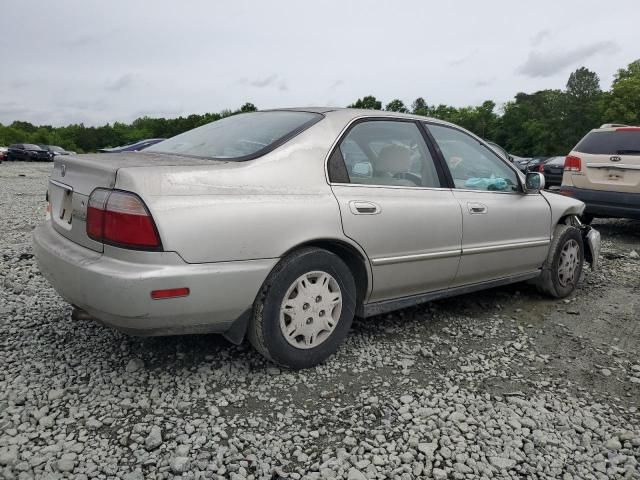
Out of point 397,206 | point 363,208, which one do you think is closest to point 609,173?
point 397,206

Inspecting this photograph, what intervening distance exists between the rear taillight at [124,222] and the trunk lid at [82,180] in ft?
0.22

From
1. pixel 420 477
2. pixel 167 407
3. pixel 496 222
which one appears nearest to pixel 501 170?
pixel 496 222

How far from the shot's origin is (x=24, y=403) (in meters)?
2.49

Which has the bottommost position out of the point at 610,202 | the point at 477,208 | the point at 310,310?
the point at 310,310

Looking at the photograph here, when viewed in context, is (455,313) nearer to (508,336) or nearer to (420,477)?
(508,336)

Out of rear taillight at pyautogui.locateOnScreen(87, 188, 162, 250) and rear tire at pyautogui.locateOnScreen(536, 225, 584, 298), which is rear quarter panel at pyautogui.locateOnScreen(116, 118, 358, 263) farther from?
rear tire at pyautogui.locateOnScreen(536, 225, 584, 298)

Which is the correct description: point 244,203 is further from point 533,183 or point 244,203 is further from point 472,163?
point 533,183

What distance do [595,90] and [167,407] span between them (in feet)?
229

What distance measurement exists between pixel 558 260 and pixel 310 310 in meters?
2.60

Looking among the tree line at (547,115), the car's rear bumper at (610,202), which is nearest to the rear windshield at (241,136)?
the car's rear bumper at (610,202)

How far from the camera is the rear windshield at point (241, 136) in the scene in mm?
2914

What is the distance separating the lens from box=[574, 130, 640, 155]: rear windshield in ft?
23.1

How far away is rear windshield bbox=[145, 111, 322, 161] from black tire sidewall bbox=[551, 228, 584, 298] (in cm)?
249

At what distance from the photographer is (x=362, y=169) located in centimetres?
318
